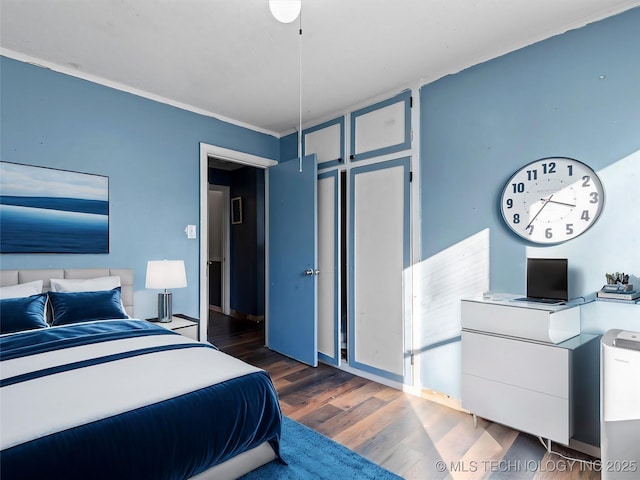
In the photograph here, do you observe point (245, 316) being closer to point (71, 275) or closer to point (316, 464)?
point (71, 275)

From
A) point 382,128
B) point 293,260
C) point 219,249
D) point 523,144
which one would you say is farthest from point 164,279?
point 219,249

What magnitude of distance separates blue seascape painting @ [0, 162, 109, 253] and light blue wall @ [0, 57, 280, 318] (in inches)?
2.7

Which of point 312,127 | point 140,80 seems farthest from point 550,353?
point 140,80

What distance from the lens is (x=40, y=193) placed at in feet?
8.63

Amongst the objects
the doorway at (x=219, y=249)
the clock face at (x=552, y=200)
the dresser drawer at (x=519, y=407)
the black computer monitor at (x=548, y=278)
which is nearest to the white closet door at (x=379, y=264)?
the dresser drawer at (x=519, y=407)

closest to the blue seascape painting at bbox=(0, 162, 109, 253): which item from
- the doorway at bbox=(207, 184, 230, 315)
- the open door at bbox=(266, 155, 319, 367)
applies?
the open door at bbox=(266, 155, 319, 367)

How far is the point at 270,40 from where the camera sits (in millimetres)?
2348

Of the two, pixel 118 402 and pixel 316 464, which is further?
pixel 316 464

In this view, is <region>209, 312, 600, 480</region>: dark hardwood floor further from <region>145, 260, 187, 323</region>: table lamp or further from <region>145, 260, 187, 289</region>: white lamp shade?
<region>145, 260, 187, 289</region>: white lamp shade

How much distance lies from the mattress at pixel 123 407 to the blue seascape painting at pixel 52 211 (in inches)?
33.3

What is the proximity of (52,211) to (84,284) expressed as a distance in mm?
631

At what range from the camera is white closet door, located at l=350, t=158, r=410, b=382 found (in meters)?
3.05

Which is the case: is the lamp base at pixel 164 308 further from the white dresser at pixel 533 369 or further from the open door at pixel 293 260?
the white dresser at pixel 533 369

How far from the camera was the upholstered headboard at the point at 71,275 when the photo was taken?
2465 mm
